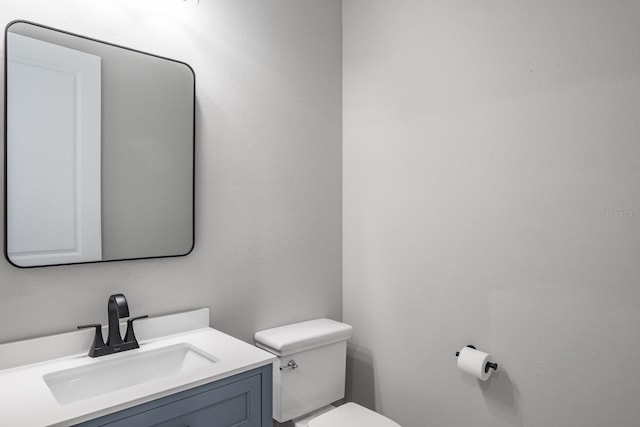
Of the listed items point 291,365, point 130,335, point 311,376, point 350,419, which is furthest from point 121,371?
point 350,419

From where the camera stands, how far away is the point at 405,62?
1972 millimetres

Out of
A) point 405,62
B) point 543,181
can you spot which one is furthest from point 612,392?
point 405,62

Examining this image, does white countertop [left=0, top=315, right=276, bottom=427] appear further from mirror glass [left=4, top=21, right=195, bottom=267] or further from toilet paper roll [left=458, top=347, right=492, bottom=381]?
toilet paper roll [left=458, top=347, right=492, bottom=381]

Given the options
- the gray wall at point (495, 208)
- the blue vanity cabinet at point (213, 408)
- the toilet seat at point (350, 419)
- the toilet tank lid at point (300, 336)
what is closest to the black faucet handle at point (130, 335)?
the blue vanity cabinet at point (213, 408)

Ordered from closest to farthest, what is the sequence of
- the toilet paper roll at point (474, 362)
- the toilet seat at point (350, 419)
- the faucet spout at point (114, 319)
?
the faucet spout at point (114, 319), the toilet paper roll at point (474, 362), the toilet seat at point (350, 419)

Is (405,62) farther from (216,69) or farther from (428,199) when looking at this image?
(216,69)

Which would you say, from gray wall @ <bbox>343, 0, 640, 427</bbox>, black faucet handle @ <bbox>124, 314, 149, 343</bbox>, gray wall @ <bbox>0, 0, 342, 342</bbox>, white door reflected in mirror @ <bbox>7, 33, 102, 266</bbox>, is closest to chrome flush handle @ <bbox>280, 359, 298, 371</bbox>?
gray wall @ <bbox>0, 0, 342, 342</bbox>

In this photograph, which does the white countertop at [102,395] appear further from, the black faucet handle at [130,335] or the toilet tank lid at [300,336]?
the toilet tank lid at [300,336]

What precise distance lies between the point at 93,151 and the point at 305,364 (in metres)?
1.26

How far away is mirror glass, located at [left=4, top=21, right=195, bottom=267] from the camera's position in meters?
1.27

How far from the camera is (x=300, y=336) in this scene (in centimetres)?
184

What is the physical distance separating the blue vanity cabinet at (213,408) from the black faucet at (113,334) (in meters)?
0.37

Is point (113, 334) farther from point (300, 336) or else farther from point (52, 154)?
point (300, 336)

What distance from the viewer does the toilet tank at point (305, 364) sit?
177 centimetres
